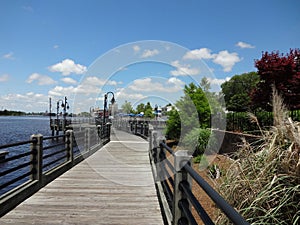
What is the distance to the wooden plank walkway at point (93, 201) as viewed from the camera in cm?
356

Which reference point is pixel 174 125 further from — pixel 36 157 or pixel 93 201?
pixel 93 201

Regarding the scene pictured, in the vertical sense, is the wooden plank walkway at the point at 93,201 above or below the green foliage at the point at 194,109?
below

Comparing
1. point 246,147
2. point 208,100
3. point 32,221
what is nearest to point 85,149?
point 32,221

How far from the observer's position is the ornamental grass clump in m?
2.37

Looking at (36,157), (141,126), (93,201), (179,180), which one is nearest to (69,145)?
(36,157)

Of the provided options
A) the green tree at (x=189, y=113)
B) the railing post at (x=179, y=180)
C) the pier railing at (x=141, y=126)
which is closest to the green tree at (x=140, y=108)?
the pier railing at (x=141, y=126)

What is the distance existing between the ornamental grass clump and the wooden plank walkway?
1266mm

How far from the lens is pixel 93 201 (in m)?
4.31

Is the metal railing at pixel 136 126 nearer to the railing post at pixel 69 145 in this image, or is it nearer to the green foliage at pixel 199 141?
the green foliage at pixel 199 141

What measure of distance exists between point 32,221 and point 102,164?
172 inches

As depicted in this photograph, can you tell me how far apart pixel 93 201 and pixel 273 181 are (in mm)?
2875

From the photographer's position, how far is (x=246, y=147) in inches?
134

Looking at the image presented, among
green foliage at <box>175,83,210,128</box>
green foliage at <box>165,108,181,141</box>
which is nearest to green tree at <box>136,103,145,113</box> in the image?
green foliage at <box>165,108,181,141</box>

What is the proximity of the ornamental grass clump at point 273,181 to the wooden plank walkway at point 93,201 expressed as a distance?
4.15 ft
